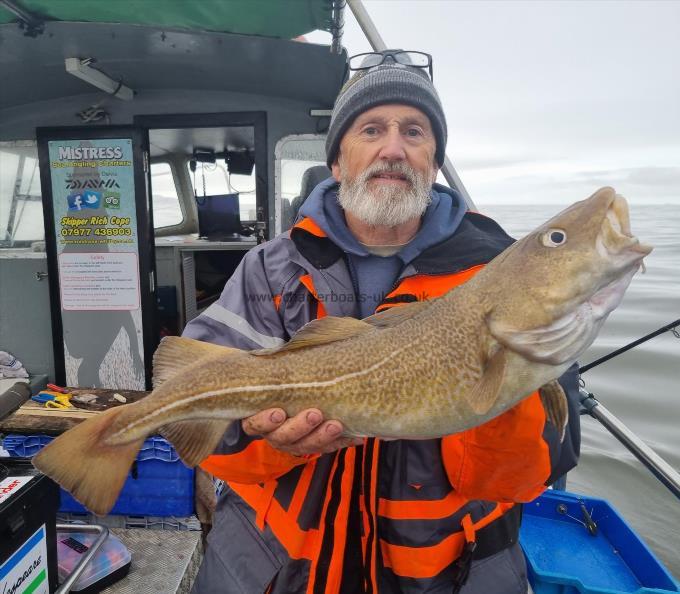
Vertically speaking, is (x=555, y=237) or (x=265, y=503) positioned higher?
(x=555, y=237)

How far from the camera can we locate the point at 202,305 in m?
7.44

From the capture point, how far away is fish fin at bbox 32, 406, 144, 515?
5.40 ft

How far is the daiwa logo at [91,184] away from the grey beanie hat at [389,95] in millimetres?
3415

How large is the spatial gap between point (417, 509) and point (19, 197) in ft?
18.6

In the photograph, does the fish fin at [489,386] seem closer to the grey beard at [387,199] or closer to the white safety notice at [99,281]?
the grey beard at [387,199]

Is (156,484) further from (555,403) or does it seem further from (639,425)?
(639,425)

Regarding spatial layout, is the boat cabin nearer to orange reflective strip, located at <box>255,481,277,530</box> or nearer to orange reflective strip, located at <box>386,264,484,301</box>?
orange reflective strip, located at <box>386,264,484,301</box>

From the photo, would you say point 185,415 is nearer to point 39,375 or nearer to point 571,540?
point 571,540

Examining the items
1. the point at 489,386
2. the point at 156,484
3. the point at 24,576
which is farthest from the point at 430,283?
the point at 156,484

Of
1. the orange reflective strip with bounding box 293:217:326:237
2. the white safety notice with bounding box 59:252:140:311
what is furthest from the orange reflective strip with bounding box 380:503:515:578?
the white safety notice with bounding box 59:252:140:311

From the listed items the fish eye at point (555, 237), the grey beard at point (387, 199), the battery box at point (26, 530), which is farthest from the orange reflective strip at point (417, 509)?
the battery box at point (26, 530)

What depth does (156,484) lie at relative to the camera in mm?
3557

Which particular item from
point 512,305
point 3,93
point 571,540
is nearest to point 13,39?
point 3,93

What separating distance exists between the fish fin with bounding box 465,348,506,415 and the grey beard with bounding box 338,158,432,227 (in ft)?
3.33
